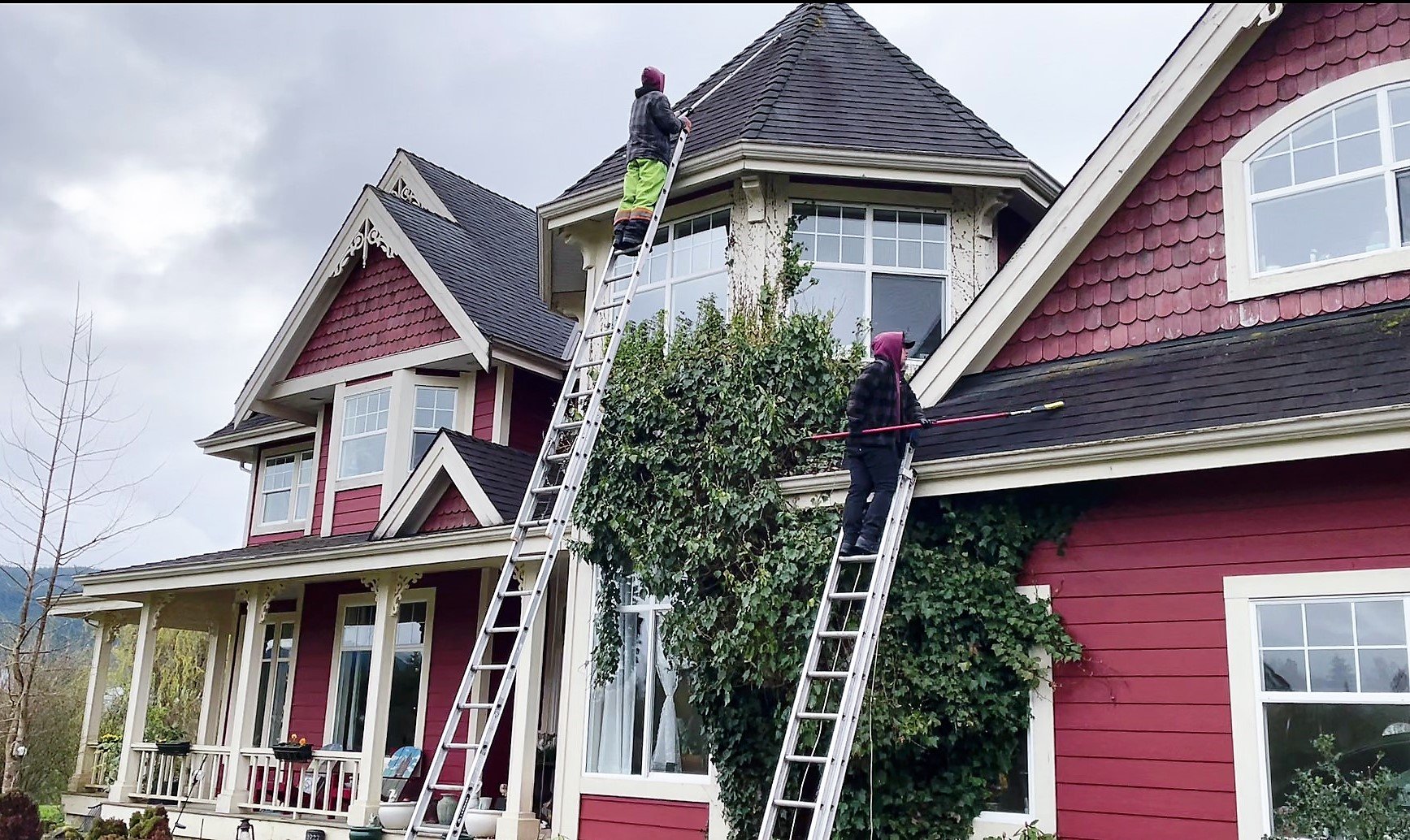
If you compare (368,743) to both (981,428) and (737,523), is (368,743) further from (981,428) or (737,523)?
(981,428)

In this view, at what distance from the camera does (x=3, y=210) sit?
62.8 ft

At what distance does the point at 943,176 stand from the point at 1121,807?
5.56 meters

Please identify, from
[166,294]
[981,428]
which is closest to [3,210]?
[166,294]

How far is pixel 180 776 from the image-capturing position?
14500 mm

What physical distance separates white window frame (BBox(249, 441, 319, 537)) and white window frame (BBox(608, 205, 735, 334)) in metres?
7.39

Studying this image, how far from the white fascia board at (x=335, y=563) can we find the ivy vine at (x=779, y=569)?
161cm

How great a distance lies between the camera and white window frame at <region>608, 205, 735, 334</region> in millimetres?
10758

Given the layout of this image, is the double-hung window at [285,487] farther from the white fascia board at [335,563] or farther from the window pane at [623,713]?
the window pane at [623,713]

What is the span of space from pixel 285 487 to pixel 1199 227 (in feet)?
45.7

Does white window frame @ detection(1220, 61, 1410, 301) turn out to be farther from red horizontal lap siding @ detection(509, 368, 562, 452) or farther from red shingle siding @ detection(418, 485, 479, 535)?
red horizontal lap siding @ detection(509, 368, 562, 452)

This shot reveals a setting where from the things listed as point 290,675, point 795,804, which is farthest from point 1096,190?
point 290,675

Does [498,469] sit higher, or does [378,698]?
[498,469]

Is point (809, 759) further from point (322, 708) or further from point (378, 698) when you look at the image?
point (322, 708)

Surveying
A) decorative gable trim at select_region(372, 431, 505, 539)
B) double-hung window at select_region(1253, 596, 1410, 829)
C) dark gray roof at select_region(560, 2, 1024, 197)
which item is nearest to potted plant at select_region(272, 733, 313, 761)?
decorative gable trim at select_region(372, 431, 505, 539)
